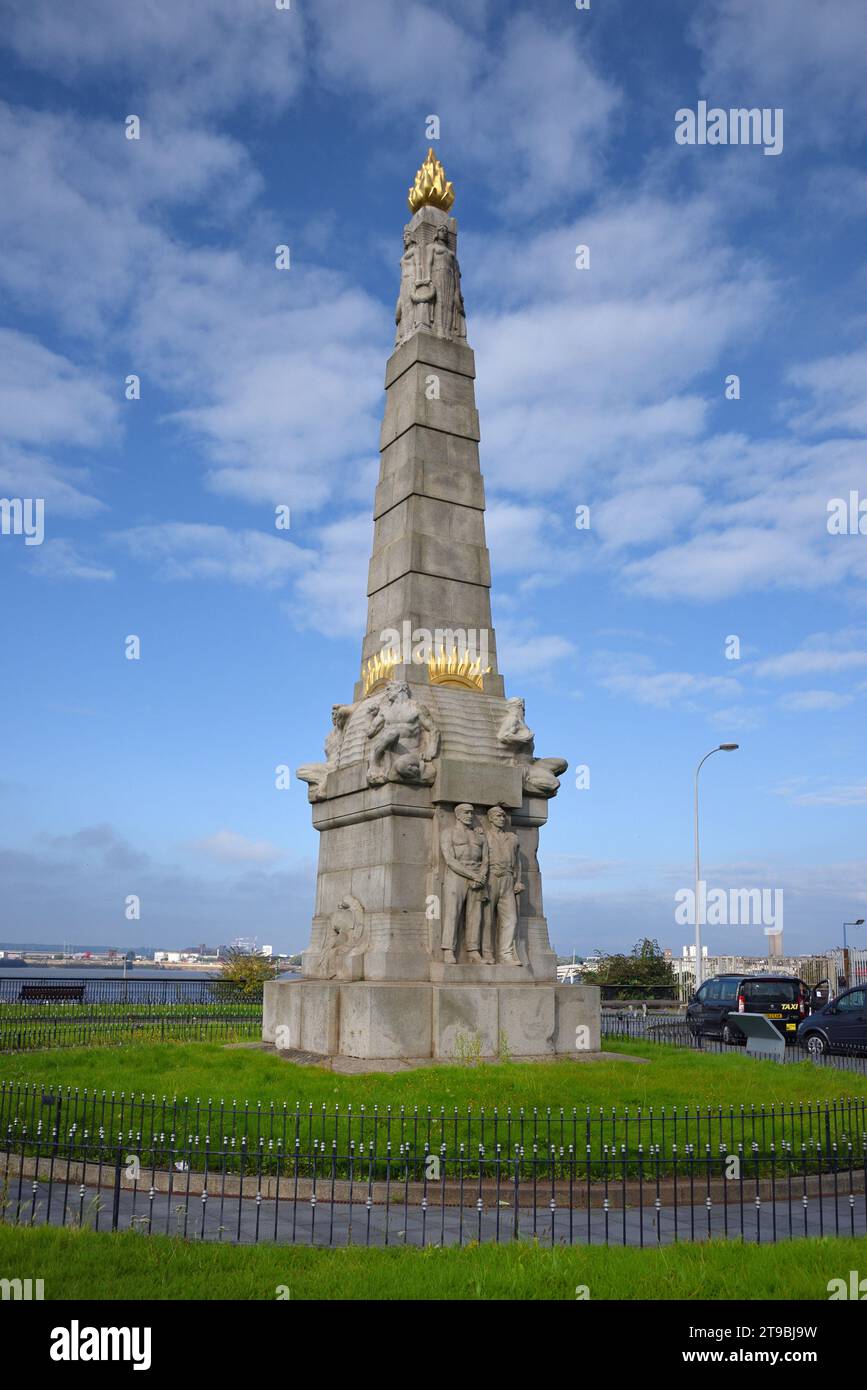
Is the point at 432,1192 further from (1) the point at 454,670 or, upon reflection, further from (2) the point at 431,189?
(2) the point at 431,189

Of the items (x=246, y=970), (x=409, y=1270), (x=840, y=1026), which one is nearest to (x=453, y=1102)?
(x=409, y=1270)

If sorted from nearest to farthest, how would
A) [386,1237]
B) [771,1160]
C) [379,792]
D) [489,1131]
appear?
[386,1237] → [771,1160] → [489,1131] → [379,792]

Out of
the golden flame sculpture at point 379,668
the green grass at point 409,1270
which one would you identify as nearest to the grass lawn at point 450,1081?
the green grass at point 409,1270

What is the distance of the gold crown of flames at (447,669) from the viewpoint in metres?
16.3

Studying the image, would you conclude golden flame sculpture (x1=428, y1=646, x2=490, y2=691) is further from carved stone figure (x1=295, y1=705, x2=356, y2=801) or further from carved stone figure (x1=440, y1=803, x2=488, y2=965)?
carved stone figure (x1=440, y1=803, x2=488, y2=965)

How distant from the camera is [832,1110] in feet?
34.2

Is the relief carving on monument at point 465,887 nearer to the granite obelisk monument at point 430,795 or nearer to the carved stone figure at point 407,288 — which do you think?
the granite obelisk monument at point 430,795

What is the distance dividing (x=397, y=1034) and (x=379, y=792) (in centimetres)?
324

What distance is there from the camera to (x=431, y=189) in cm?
1884

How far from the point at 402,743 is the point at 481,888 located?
2201 mm

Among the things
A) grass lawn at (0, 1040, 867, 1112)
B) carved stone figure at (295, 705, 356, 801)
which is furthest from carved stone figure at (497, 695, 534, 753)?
grass lawn at (0, 1040, 867, 1112)
